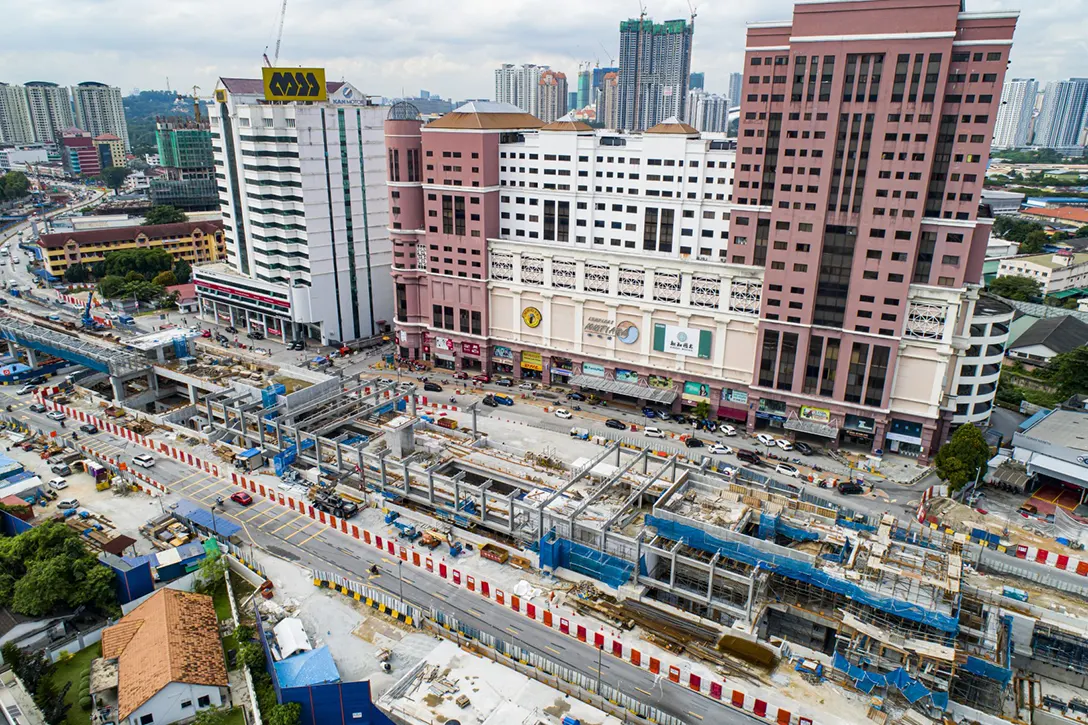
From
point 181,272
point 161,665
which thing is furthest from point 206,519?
point 181,272

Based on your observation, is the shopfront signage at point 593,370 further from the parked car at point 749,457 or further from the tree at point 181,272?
the tree at point 181,272

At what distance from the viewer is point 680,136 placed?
88438mm

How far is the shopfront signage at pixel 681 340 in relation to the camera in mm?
91750

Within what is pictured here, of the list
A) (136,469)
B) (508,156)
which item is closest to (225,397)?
(136,469)

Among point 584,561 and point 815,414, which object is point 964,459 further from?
point 584,561

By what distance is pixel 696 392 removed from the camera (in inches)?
3716

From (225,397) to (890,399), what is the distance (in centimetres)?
8211

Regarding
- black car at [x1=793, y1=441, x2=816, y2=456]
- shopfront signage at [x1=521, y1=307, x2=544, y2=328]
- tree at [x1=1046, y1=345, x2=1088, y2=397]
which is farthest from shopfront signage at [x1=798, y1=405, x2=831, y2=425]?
tree at [x1=1046, y1=345, x2=1088, y2=397]

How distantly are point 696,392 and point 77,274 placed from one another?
14617 centimetres

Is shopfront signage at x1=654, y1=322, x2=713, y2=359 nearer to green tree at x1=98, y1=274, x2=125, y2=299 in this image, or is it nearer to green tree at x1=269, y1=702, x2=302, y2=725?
green tree at x1=269, y1=702, x2=302, y2=725

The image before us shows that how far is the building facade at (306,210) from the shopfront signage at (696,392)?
5968cm

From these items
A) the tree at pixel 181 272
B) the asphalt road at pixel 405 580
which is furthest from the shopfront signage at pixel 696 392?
the tree at pixel 181 272

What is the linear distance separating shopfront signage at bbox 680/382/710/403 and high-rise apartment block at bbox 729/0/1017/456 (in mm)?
7484

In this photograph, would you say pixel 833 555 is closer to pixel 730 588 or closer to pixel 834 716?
pixel 730 588
